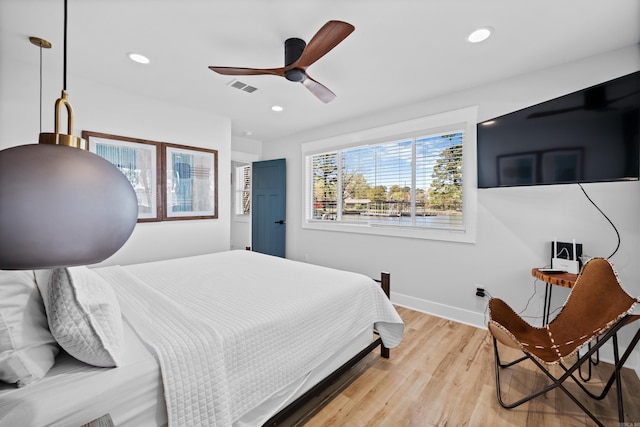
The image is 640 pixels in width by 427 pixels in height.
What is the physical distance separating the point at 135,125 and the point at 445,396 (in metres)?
3.94

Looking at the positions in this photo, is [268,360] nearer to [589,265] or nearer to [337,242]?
[589,265]

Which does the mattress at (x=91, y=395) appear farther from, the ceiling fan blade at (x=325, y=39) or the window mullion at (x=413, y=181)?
the window mullion at (x=413, y=181)

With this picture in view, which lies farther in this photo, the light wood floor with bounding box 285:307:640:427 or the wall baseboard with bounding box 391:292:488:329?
the wall baseboard with bounding box 391:292:488:329

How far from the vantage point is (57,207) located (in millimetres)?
436

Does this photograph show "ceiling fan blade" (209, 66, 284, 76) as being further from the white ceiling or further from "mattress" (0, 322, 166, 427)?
"mattress" (0, 322, 166, 427)

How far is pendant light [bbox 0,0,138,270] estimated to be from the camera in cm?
41

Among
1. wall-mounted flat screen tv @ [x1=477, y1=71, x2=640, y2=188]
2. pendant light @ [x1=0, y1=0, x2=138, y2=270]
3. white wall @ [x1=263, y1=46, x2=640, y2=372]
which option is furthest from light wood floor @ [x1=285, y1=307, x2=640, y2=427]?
pendant light @ [x1=0, y1=0, x2=138, y2=270]

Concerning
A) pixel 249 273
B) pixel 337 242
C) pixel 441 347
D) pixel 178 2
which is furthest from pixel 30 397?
pixel 337 242

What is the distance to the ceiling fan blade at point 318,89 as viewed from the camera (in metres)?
2.19

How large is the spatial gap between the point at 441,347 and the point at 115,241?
2.74 metres

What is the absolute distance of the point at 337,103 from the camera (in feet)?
11.2

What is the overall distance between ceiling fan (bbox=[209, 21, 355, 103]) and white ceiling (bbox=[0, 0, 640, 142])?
0.38 feet

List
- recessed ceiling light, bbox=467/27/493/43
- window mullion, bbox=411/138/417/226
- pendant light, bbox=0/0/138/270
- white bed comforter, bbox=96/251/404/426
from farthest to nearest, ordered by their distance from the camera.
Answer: window mullion, bbox=411/138/417/226, recessed ceiling light, bbox=467/27/493/43, white bed comforter, bbox=96/251/404/426, pendant light, bbox=0/0/138/270

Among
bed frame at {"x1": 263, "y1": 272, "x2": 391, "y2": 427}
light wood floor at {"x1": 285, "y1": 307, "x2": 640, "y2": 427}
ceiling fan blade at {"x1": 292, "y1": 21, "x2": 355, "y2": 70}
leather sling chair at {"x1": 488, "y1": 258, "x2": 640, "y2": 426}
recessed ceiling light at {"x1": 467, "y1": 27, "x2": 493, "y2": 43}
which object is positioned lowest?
light wood floor at {"x1": 285, "y1": 307, "x2": 640, "y2": 427}
